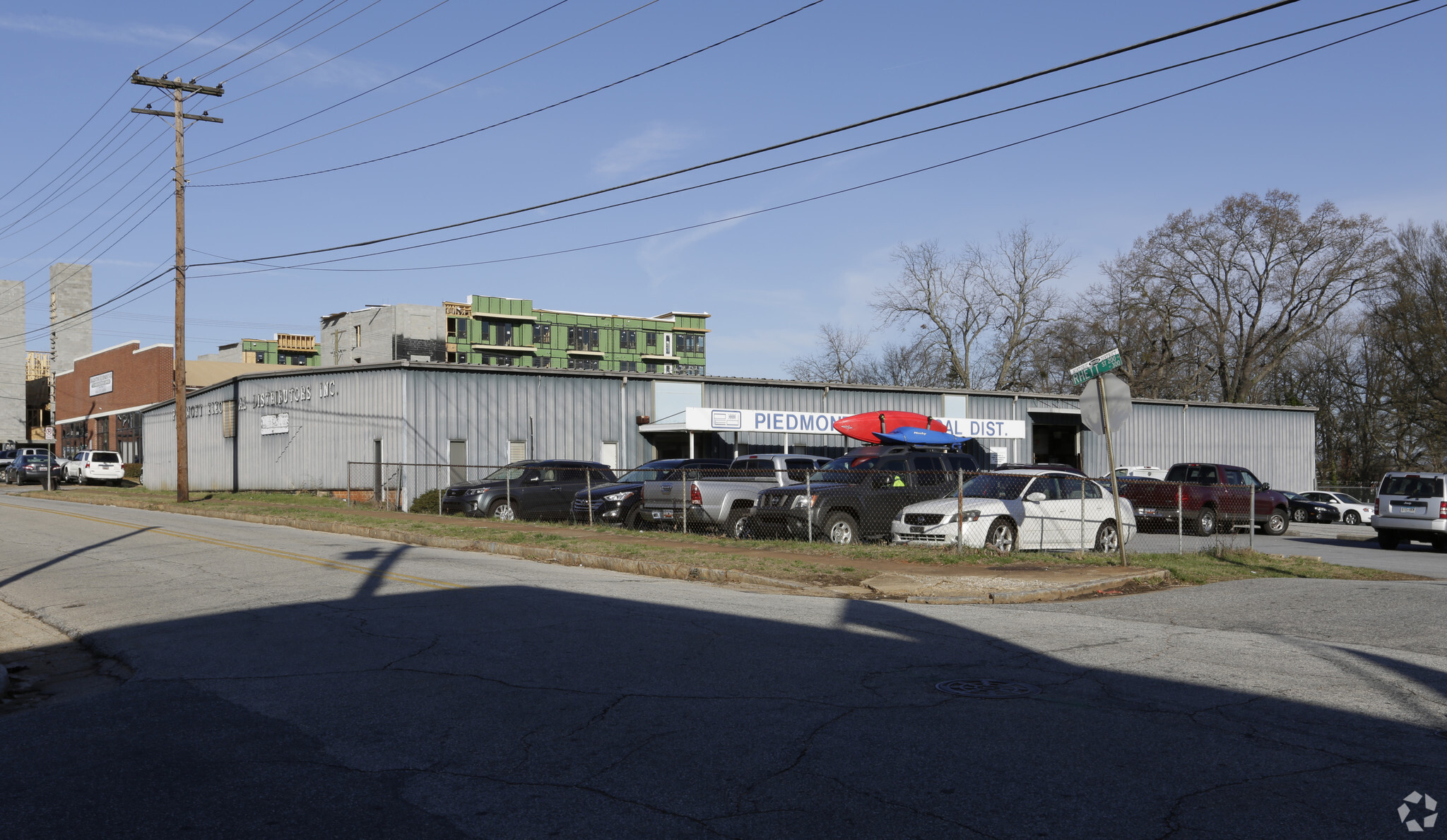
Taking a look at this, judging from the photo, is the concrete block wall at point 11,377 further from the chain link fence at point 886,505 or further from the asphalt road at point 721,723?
the asphalt road at point 721,723

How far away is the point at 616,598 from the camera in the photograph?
11.7 meters

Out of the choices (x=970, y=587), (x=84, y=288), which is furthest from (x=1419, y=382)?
(x=84, y=288)

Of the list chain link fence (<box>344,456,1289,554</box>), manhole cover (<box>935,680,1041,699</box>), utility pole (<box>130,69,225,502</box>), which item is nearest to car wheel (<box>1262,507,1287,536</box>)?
chain link fence (<box>344,456,1289,554</box>)

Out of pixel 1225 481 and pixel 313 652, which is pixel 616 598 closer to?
pixel 313 652

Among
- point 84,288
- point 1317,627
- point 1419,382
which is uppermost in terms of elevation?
point 84,288

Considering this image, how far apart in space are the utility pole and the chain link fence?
12.2 m

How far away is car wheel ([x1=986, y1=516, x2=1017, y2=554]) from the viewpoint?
16.6m

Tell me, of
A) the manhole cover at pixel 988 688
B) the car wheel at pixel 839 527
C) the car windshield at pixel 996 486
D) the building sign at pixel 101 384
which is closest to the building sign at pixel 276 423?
the car wheel at pixel 839 527

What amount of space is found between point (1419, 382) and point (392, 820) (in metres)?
58.9

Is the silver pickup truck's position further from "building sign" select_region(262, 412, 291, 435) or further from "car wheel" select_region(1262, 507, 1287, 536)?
"building sign" select_region(262, 412, 291, 435)

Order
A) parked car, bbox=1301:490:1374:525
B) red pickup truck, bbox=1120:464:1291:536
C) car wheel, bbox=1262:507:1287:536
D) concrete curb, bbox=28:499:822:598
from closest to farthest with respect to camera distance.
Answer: concrete curb, bbox=28:499:822:598 < red pickup truck, bbox=1120:464:1291:536 < car wheel, bbox=1262:507:1287:536 < parked car, bbox=1301:490:1374:525

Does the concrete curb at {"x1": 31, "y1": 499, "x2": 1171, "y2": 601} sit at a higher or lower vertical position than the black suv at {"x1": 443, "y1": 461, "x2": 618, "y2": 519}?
lower

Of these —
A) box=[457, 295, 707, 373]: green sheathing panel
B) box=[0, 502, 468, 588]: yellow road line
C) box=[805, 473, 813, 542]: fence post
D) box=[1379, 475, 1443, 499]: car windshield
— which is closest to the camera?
box=[0, 502, 468, 588]: yellow road line

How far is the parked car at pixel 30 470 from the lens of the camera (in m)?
55.0
